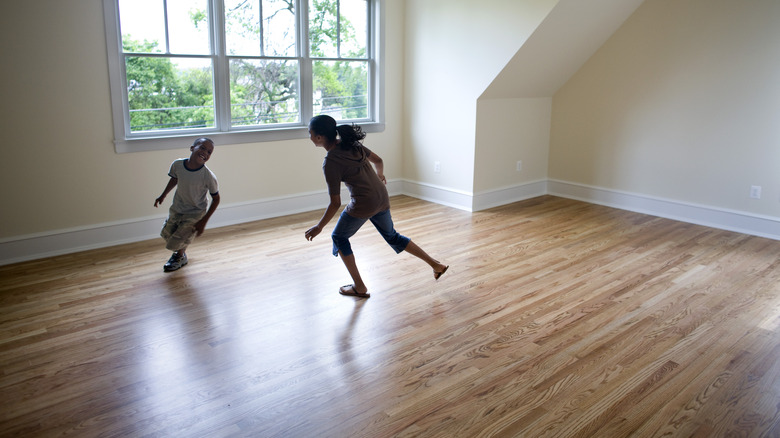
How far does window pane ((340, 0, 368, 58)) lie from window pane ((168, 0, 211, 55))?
53.8 inches

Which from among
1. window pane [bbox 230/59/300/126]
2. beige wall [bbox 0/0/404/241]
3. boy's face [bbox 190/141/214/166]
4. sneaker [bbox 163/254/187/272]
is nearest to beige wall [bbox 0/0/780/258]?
beige wall [bbox 0/0/404/241]

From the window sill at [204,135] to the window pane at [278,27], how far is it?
2.28 feet

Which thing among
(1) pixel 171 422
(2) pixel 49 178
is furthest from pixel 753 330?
(2) pixel 49 178

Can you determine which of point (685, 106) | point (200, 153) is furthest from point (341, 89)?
point (685, 106)

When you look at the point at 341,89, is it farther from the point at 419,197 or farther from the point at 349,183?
the point at 349,183

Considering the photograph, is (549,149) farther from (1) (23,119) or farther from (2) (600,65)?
(1) (23,119)

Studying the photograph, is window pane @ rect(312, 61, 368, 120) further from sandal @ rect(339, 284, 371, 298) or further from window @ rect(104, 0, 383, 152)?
sandal @ rect(339, 284, 371, 298)

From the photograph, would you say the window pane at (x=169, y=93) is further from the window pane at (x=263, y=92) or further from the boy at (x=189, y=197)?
the boy at (x=189, y=197)

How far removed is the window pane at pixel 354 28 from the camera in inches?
217

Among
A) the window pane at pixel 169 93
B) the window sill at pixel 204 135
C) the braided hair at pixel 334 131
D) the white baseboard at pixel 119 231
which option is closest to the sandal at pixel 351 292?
the braided hair at pixel 334 131

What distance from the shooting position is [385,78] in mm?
5922

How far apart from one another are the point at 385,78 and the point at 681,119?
2833mm

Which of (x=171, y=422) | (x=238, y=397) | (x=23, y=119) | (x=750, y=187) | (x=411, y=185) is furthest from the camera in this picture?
(x=411, y=185)

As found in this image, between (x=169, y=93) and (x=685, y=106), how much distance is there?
14.6ft
